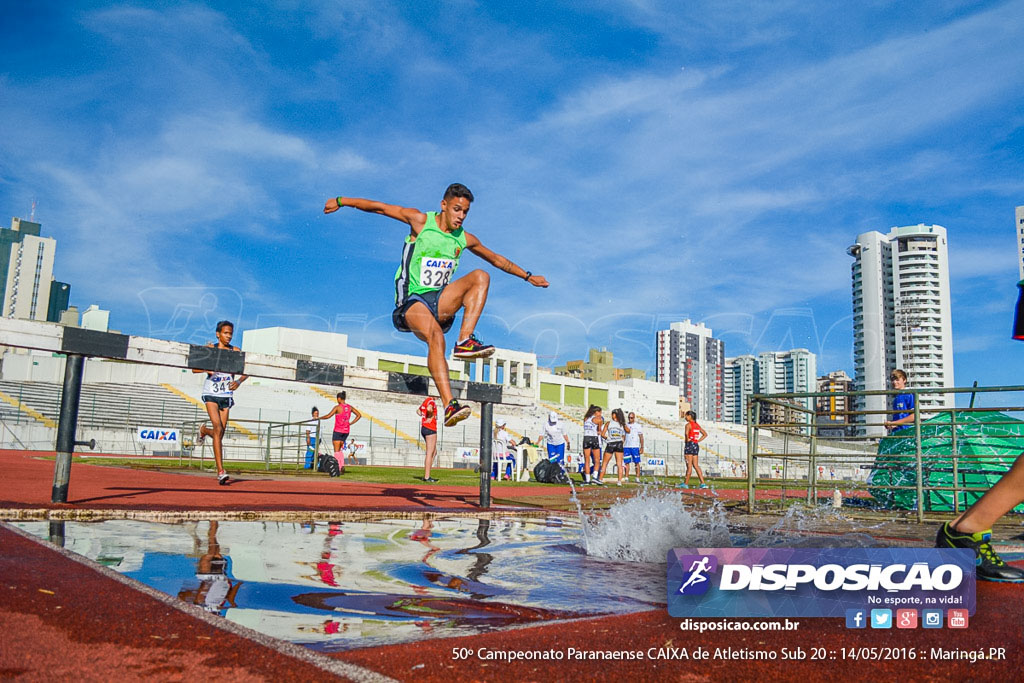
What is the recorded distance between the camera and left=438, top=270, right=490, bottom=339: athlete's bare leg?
5.66m

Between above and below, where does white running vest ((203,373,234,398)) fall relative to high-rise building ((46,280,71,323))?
below

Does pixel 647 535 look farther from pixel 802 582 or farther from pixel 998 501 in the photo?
pixel 802 582

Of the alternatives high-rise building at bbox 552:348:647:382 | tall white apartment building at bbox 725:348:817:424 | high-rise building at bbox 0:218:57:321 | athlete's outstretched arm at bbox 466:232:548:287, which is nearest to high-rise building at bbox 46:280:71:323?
high-rise building at bbox 0:218:57:321

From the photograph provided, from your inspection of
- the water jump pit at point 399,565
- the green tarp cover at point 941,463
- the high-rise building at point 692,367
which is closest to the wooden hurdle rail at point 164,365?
the water jump pit at point 399,565

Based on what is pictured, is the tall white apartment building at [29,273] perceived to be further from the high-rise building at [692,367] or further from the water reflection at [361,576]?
the water reflection at [361,576]

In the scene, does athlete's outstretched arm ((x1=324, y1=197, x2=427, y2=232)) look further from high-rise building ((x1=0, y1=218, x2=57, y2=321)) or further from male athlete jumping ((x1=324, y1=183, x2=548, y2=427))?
high-rise building ((x1=0, y1=218, x2=57, y2=321))

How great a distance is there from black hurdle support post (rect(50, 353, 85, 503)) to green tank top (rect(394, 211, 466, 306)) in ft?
8.48

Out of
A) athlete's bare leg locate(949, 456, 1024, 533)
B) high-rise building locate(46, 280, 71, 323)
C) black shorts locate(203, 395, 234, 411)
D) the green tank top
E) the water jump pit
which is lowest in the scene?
the water jump pit

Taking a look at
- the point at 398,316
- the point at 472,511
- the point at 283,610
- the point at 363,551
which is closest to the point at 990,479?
the point at 472,511

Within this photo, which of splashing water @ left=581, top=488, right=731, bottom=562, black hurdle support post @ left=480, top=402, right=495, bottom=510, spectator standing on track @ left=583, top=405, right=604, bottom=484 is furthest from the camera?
spectator standing on track @ left=583, top=405, right=604, bottom=484

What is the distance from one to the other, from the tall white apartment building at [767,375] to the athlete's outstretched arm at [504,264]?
152670mm

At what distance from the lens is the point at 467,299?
5707 mm

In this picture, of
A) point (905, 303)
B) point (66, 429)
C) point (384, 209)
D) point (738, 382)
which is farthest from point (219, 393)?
point (738, 382)

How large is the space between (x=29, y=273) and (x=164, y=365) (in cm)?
17568
